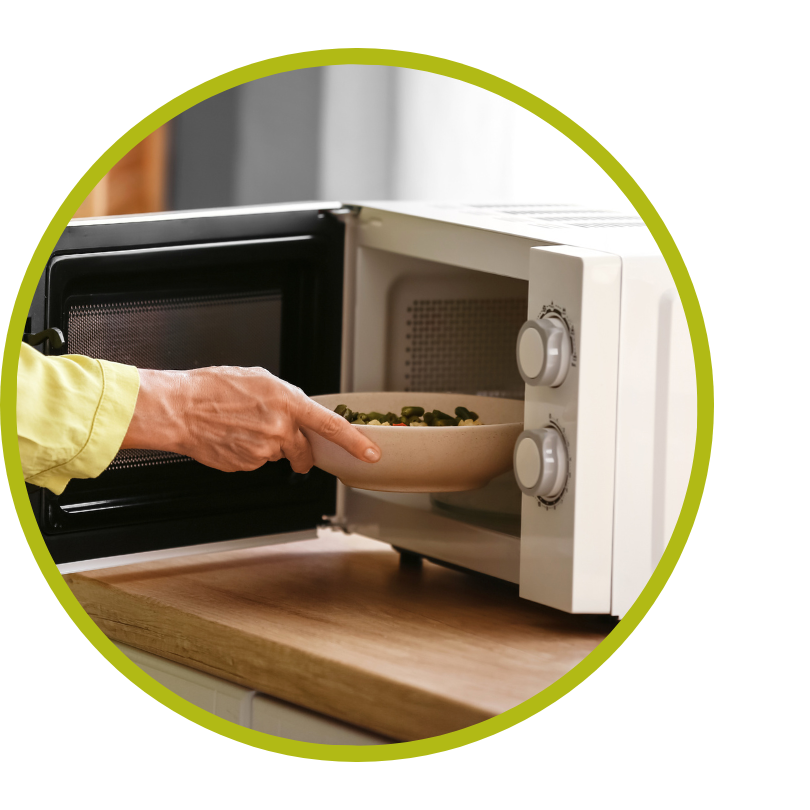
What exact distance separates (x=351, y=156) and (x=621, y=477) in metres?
1.13

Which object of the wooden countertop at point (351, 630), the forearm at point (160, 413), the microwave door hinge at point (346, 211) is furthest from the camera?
the microwave door hinge at point (346, 211)

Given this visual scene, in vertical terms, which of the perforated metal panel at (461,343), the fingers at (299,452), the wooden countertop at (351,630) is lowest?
the wooden countertop at (351,630)

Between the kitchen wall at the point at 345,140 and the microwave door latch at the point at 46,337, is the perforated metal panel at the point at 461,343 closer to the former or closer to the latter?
the microwave door latch at the point at 46,337

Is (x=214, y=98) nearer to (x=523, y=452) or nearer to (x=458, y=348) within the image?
(x=458, y=348)

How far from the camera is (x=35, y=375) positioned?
807 millimetres

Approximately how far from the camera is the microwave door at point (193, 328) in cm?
90

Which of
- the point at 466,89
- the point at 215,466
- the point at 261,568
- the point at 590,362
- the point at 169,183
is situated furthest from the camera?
the point at 169,183

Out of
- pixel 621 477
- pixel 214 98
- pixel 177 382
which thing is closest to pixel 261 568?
pixel 177 382

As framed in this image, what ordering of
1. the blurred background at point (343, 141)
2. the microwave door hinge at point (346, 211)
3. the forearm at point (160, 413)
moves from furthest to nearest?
the blurred background at point (343, 141) < the microwave door hinge at point (346, 211) < the forearm at point (160, 413)

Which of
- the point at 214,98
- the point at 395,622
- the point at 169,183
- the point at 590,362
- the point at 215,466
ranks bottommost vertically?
the point at 395,622

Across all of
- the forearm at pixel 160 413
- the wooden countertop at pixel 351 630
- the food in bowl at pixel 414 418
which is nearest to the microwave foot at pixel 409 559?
the wooden countertop at pixel 351 630

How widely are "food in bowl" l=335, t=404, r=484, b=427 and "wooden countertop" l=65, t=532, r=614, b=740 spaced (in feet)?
0.49

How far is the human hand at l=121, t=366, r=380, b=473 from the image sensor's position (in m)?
0.86

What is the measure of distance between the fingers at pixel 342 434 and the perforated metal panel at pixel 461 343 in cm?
21
